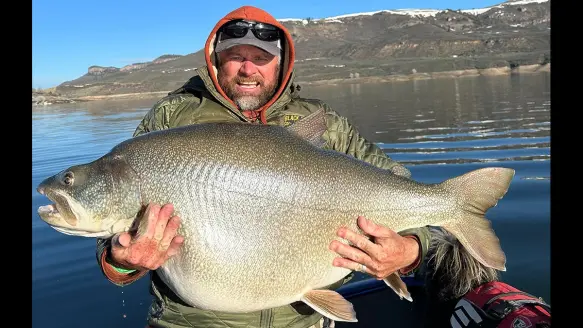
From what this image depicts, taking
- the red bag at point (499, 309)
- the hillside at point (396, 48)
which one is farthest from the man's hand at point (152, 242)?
the hillside at point (396, 48)

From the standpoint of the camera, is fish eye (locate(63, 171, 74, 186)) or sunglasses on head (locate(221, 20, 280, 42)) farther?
sunglasses on head (locate(221, 20, 280, 42))

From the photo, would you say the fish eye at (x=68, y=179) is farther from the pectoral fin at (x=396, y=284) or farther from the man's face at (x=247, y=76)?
the pectoral fin at (x=396, y=284)

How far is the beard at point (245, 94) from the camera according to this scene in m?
3.27

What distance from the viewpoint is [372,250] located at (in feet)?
8.50

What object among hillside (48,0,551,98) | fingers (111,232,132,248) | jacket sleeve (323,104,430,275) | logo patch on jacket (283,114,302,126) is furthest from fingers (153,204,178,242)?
hillside (48,0,551,98)

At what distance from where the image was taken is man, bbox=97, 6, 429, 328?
2.58m

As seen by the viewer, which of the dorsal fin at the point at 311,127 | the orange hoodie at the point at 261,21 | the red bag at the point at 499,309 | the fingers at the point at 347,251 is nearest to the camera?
the fingers at the point at 347,251

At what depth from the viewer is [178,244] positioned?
239 centimetres

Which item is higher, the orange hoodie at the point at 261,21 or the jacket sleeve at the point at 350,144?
the orange hoodie at the point at 261,21

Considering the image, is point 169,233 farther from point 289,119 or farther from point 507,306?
point 507,306

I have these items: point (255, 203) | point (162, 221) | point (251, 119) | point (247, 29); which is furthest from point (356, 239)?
point (247, 29)

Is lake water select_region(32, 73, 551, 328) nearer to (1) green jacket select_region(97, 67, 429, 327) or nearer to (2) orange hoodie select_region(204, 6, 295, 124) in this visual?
(1) green jacket select_region(97, 67, 429, 327)

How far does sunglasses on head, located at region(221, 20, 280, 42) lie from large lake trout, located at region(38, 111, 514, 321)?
948 millimetres
